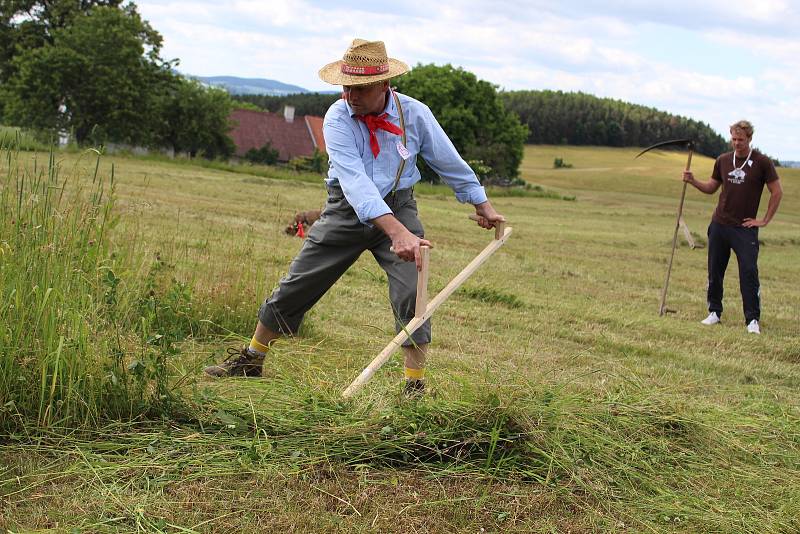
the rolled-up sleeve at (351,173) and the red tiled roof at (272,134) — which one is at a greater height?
the rolled-up sleeve at (351,173)

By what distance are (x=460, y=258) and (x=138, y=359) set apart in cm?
933

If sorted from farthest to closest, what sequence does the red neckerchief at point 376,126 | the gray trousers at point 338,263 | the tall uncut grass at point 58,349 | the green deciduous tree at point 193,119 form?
1. the green deciduous tree at point 193,119
2. the gray trousers at point 338,263
3. the red neckerchief at point 376,126
4. the tall uncut grass at point 58,349

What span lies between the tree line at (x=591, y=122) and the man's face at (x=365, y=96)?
288 feet

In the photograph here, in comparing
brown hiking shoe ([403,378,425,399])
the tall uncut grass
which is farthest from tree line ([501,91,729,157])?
the tall uncut grass

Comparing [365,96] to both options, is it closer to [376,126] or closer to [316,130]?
[376,126]

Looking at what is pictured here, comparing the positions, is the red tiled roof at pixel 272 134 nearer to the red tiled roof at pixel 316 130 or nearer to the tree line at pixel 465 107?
the red tiled roof at pixel 316 130

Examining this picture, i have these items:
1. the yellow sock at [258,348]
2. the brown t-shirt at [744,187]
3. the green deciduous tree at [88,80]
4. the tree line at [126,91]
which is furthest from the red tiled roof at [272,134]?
the yellow sock at [258,348]

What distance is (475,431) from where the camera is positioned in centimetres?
392

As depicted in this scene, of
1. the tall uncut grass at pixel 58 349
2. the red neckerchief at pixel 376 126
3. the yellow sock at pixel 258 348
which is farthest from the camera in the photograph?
the yellow sock at pixel 258 348

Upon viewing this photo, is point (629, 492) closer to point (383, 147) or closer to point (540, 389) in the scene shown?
point (540, 389)

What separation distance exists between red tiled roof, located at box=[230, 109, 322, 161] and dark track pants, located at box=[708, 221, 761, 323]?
6499 cm

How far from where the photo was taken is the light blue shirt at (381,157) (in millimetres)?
4574

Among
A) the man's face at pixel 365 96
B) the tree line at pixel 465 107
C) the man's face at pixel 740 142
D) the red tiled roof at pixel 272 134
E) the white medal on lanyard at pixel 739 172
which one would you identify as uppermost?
the tree line at pixel 465 107

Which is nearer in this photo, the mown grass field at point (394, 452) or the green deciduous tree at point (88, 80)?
the mown grass field at point (394, 452)
